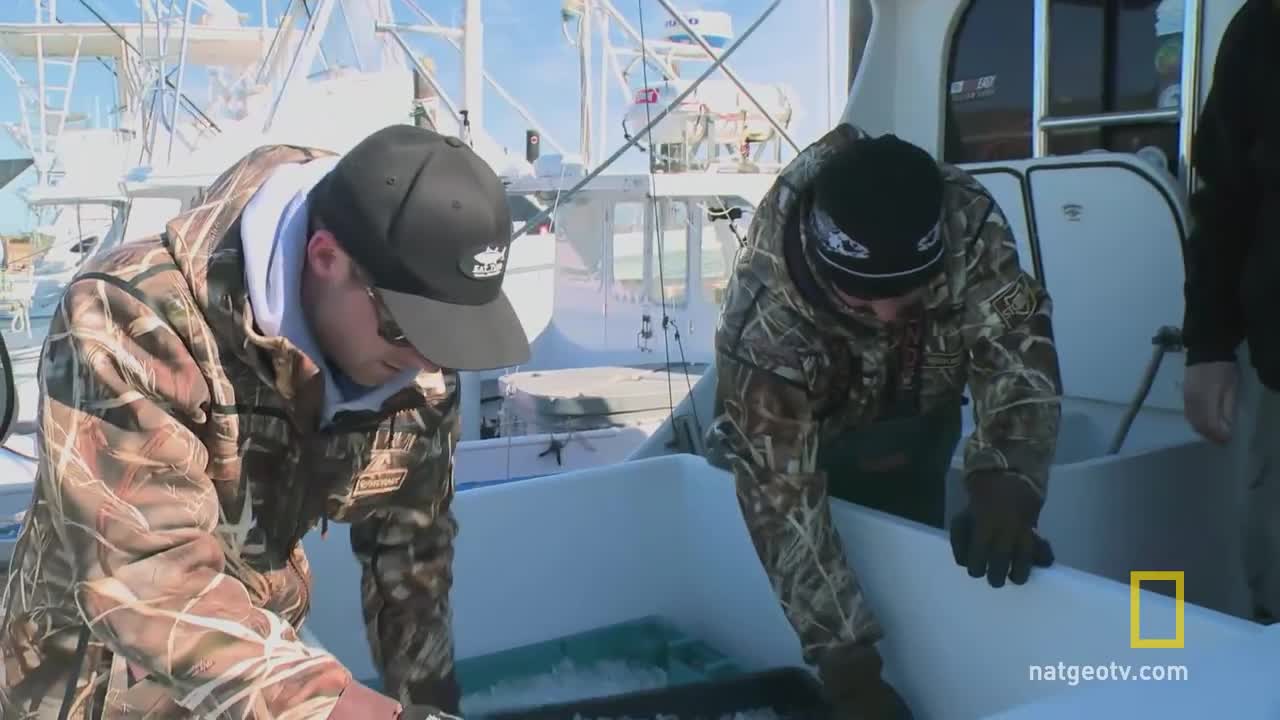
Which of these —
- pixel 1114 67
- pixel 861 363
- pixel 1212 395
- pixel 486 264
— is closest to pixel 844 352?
pixel 861 363

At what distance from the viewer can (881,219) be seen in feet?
5.65

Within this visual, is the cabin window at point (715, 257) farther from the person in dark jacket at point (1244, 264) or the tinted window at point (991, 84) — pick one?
the person in dark jacket at point (1244, 264)

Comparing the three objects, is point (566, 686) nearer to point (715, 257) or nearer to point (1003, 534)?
point (1003, 534)

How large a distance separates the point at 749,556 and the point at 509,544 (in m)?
0.55

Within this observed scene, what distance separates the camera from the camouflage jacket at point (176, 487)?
1.17 metres

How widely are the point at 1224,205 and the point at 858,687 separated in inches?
45.4

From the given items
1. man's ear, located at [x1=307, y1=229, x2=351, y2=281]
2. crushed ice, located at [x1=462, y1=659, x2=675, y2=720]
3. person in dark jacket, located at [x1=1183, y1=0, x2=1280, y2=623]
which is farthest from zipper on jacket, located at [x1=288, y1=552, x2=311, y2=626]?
person in dark jacket, located at [x1=1183, y1=0, x2=1280, y2=623]

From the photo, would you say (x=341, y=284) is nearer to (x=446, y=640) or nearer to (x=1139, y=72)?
(x=446, y=640)

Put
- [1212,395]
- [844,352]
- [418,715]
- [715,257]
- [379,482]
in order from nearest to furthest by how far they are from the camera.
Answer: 1. [418,715]
2. [379,482]
3. [844,352]
4. [1212,395]
5. [715,257]

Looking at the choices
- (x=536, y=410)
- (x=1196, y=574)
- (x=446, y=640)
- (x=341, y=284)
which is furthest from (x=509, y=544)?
(x=536, y=410)

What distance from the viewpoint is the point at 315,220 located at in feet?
4.09

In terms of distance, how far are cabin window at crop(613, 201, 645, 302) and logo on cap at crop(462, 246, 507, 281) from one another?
9.61 meters

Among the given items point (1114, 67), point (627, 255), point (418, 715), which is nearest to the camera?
point (418, 715)

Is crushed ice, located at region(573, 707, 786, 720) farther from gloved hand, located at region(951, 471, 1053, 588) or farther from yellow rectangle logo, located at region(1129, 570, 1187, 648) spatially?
yellow rectangle logo, located at region(1129, 570, 1187, 648)
